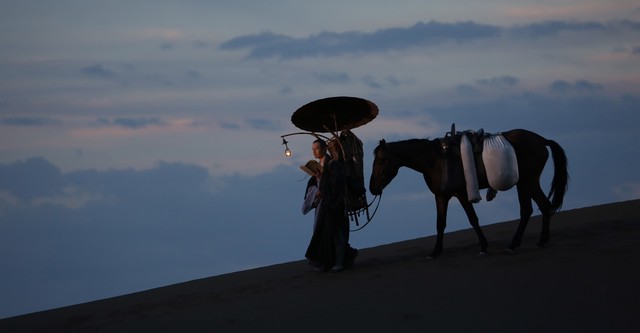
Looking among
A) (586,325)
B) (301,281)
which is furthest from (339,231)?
(586,325)

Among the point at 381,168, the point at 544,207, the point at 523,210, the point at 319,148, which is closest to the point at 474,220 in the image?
the point at 523,210

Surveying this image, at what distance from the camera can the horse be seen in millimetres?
12555

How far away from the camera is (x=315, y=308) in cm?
1046

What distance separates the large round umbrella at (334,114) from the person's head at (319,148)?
0.32m

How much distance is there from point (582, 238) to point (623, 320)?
14.7 ft

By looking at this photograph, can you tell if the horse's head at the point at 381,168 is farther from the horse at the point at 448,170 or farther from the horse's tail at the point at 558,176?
the horse's tail at the point at 558,176

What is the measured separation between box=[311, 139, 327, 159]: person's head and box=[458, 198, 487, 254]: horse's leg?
217 cm

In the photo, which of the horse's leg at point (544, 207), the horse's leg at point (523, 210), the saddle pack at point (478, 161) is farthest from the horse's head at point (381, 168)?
the horse's leg at point (544, 207)

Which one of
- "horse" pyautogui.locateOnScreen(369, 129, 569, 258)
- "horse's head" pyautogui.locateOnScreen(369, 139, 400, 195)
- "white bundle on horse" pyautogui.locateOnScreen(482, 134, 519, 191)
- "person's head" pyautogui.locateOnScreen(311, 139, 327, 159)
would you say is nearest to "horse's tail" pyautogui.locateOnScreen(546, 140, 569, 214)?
"horse" pyautogui.locateOnScreen(369, 129, 569, 258)

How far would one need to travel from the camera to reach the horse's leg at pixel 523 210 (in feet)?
40.7

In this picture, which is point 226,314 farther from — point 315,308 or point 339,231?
point 339,231

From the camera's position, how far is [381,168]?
12586 mm

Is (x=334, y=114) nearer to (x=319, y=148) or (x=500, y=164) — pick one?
(x=319, y=148)

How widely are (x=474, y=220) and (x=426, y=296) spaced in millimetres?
2636
